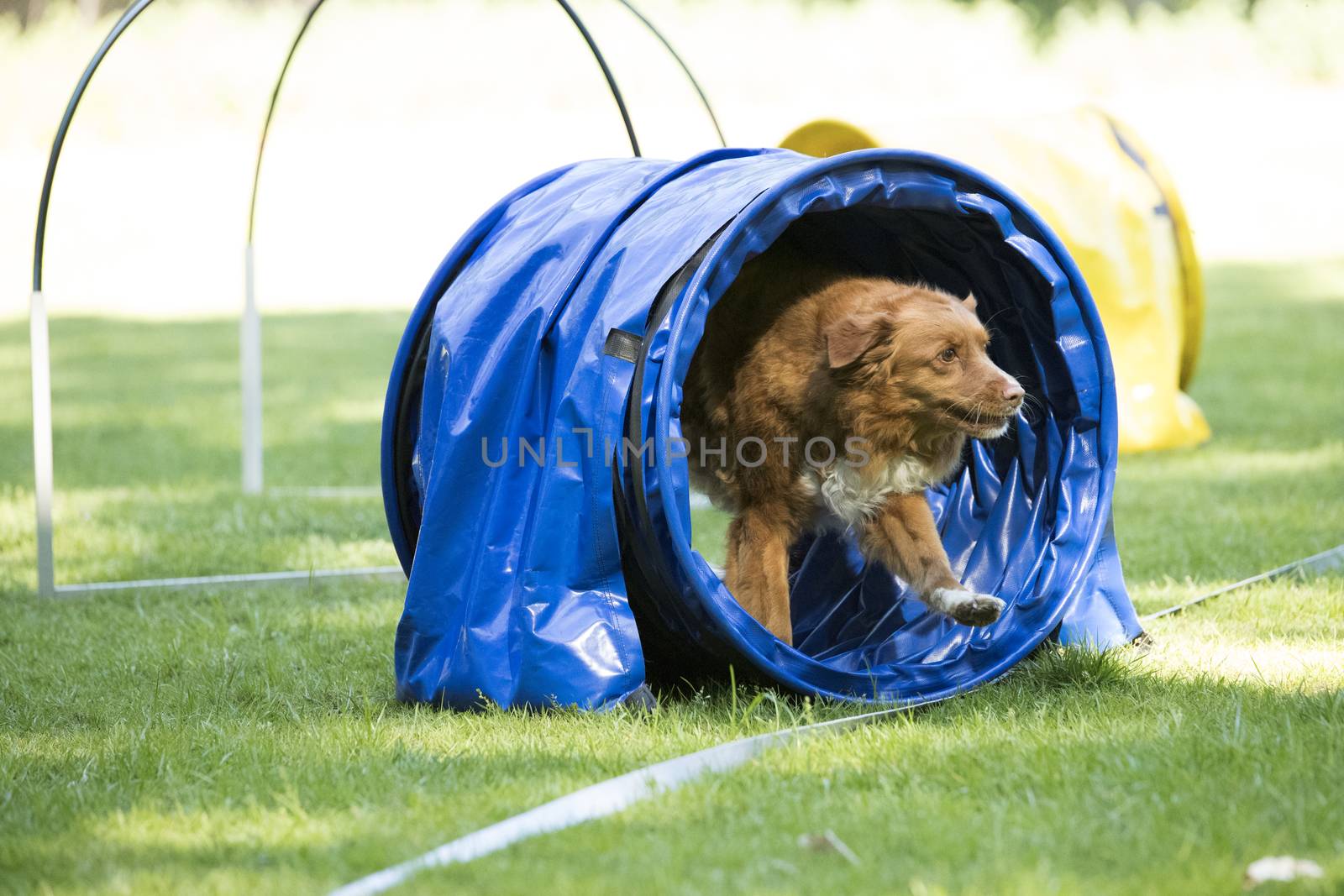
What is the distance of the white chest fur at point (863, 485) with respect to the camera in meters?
4.44

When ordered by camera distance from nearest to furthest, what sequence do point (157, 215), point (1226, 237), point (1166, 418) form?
point (1166, 418) < point (1226, 237) < point (157, 215)

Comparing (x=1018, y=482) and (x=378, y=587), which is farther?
(x=378, y=587)

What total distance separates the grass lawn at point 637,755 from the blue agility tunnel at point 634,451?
0.18 meters

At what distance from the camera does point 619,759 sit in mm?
3527

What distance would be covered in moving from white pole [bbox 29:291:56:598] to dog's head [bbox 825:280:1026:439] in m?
3.14

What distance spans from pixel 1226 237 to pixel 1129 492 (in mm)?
12646

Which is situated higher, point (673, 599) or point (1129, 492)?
point (673, 599)

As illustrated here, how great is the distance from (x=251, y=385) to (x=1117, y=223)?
488cm

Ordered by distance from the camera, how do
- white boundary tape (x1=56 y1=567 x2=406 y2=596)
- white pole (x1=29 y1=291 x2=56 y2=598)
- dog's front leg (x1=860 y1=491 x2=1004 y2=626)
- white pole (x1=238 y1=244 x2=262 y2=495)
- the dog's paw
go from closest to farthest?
the dog's paw
dog's front leg (x1=860 y1=491 x2=1004 y2=626)
white pole (x1=29 y1=291 x2=56 y2=598)
white boundary tape (x1=56 y1=567 x2=406 y2=596)
white pole (x1=238 y1=244 x2=262 y2=495)

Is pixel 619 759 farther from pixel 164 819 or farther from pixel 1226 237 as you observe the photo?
pixel 1226 237

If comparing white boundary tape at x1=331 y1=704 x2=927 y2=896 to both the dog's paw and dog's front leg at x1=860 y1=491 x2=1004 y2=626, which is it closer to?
the dog's paw

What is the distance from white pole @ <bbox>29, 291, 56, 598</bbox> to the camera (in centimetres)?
552

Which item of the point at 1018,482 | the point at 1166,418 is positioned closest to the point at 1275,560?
the point at 1018,482

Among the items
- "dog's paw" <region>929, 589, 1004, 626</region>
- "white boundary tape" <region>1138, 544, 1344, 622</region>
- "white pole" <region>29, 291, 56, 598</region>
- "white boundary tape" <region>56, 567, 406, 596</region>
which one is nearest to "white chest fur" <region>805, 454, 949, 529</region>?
"dog's paw" <region>929, 589, 1004, 626</region>
